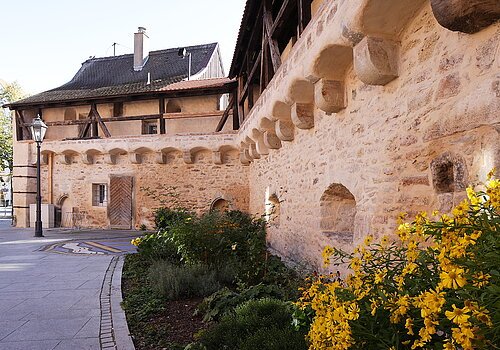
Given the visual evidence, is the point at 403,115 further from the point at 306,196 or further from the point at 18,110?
the point at 18,110

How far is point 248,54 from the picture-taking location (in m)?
9.16

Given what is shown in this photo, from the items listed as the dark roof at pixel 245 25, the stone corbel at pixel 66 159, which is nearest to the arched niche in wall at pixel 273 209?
the dark roof at pixel 245 25

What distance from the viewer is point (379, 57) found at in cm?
289

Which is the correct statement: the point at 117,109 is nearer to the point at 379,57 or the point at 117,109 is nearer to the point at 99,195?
the point at 99,195

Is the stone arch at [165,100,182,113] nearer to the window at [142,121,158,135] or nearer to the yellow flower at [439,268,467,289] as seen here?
the window at [142,121,158,135]

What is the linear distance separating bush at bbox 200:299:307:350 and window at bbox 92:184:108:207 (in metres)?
11.6

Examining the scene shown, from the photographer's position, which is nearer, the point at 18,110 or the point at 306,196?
the point at 306,196

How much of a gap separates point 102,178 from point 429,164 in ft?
41.1

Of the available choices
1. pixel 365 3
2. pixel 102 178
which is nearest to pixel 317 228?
pixel 365 3

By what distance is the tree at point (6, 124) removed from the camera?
2077cm

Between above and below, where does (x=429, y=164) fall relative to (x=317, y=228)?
above

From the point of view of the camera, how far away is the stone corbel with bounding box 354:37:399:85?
2895 millimetres

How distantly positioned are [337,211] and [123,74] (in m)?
14.5

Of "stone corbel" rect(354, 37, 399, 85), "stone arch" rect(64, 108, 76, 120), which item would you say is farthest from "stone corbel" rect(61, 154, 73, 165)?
"stone corbel" rect(354, 37, 399, 85)
